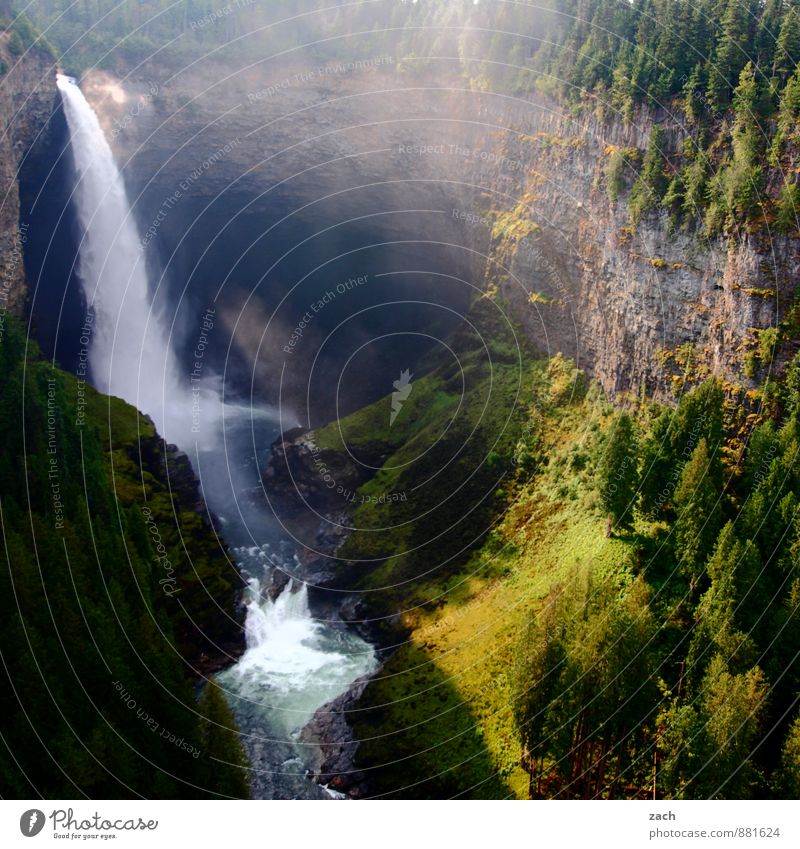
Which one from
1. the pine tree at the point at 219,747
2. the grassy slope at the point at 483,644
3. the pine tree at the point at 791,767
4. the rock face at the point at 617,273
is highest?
the rock face at the point at 617,273

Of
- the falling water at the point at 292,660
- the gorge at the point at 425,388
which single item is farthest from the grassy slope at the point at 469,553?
the falling water at the point at 292,660

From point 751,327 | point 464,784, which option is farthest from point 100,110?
point 464,784

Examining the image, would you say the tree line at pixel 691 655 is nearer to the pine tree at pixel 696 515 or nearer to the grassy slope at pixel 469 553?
the pine tree at pixel 696 515

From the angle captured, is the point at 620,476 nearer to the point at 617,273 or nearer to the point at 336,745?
the point at 617,273

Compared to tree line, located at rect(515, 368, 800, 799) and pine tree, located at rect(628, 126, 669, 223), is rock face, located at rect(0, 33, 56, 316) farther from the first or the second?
tree line, located at rect(515, 368, 800, 799)

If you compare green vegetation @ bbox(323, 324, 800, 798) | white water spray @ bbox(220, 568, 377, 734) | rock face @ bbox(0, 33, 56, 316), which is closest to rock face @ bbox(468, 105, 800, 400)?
green vegetation @ bbox(323, 324, 800, 798)
